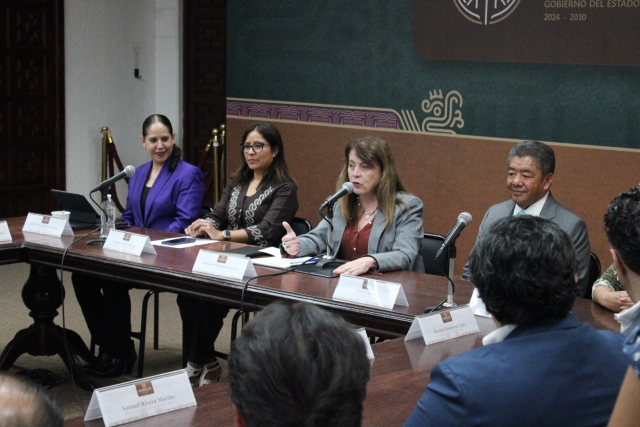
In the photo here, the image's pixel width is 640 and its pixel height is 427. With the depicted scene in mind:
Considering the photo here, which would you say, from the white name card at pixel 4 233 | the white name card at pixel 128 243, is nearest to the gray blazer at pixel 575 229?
the white name card at pixel 128 243

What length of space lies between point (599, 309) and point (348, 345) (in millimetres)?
1931

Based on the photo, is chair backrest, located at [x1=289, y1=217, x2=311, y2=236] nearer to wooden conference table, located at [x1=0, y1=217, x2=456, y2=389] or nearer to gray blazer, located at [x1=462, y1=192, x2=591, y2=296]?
wooden conference table, located at [x1=0, y1=217, x2=456, y2=389]

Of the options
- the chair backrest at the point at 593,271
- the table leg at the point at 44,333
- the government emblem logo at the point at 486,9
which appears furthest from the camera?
the government emblem logo at the point at 486,9

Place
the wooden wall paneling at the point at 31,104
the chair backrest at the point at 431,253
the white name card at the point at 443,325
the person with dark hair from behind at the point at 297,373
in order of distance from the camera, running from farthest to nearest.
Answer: the wooden wall paneling at the point at 31,104, the chair backrest at the point at 431,253, the white name card at the point at 443,325, the person with dark hair from behind at the point at 297,373

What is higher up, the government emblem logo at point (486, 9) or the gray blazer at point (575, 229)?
the government emblem logo at point (486, 9)

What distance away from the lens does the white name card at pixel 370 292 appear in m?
2.84

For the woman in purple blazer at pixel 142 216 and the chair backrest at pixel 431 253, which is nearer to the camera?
the chair backrest at pixel 431 253

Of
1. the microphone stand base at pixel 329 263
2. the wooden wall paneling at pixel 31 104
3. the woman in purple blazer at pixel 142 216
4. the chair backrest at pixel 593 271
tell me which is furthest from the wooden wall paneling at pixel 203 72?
the chair backrest at pixel 593 271

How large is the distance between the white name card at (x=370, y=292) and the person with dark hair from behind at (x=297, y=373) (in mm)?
1693

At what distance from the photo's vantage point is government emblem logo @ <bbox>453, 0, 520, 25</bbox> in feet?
17.2

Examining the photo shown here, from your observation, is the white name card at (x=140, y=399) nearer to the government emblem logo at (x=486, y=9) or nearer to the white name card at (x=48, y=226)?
the white name card at (x=48, y=226)

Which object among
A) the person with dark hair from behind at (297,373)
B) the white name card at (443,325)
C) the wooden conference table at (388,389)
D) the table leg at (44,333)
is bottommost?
the table leg at (44,333)

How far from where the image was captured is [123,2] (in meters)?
7.57

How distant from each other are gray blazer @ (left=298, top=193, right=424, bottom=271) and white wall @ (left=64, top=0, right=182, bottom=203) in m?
4.22
